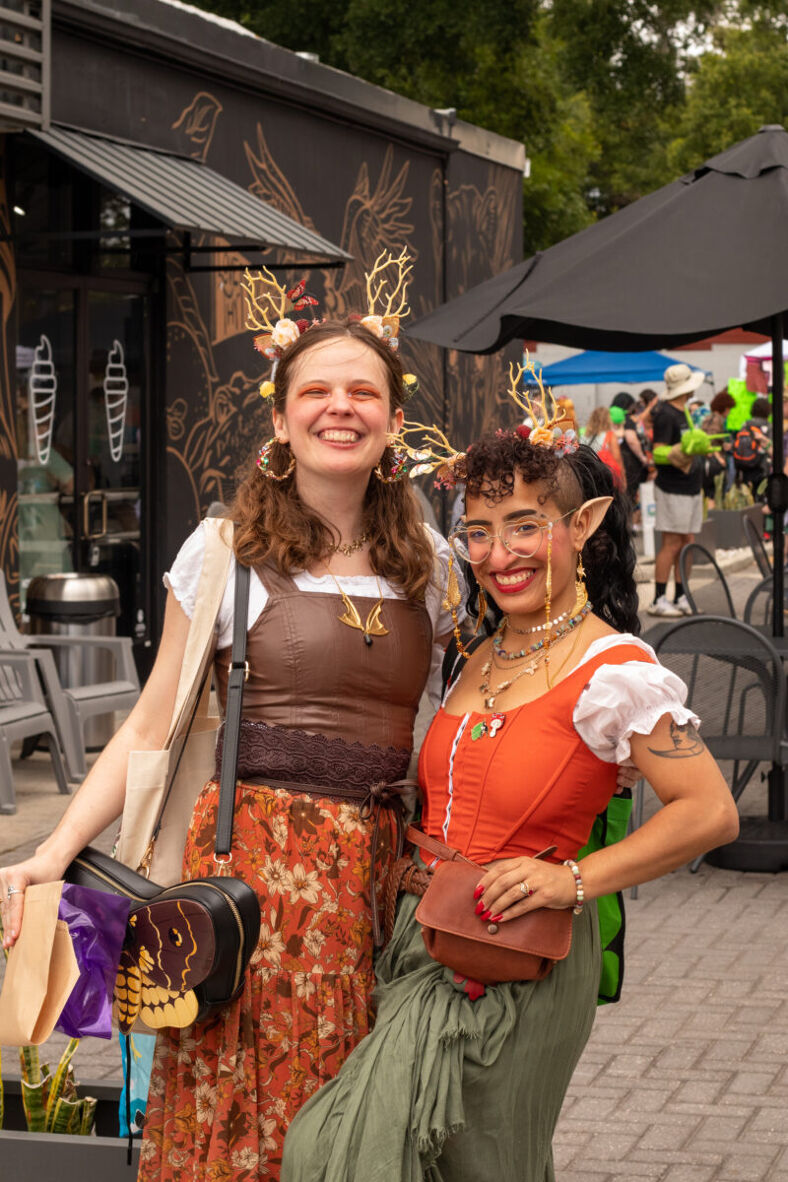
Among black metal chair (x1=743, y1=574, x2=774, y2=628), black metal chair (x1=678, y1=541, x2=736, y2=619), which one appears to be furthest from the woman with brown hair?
black metal chair (x1=678, y1=541, x2=736, y2=619)

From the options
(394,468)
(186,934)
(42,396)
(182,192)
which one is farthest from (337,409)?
(42,396)

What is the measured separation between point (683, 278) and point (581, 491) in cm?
399

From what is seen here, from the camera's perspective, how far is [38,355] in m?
9.90

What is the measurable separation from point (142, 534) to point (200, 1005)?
8443mm

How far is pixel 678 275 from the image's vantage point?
6.55 meters

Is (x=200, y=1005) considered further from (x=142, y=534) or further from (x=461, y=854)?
(x=142, y=534)

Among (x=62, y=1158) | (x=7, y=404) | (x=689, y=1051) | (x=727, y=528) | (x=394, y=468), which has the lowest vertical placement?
(x=689, y=1051)

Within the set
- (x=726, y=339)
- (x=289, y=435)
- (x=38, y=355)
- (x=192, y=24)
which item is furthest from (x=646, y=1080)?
(x=726, y=339)

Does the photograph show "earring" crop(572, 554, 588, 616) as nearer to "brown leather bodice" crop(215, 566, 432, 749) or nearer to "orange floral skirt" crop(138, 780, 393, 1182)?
"brown leather bodice" crop(215, 566, 432, 749)

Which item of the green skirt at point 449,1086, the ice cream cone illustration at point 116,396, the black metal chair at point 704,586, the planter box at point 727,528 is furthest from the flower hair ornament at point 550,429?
the planter box at point 727,528

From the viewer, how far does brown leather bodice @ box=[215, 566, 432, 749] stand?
289 centimetres

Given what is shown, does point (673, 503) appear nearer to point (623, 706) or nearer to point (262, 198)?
point (262, 198)

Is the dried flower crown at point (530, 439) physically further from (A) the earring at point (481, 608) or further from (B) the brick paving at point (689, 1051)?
(B) the brick paving at point (689, 1051)

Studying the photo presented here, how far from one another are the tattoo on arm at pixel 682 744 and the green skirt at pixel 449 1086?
1.20 feet
